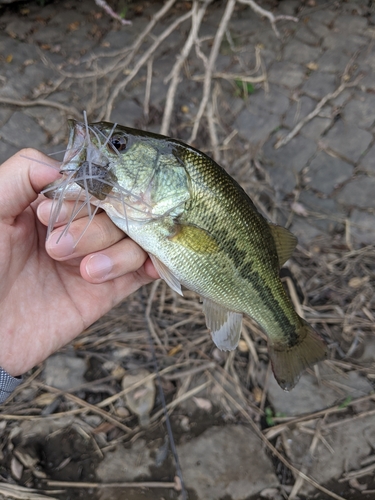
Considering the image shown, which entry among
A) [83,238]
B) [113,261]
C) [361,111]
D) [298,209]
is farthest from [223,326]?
[361,111]

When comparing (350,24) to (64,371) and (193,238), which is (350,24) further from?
(64,371)

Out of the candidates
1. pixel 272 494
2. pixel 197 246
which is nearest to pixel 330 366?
pixel 272 494

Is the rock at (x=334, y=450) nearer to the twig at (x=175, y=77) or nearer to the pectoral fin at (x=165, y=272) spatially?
the pectoral fin at (x=165, y=272)

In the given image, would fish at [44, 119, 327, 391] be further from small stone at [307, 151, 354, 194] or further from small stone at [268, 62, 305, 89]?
small stone at [268, 62, 305, 89]

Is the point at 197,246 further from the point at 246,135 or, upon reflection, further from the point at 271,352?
the point at 246,135

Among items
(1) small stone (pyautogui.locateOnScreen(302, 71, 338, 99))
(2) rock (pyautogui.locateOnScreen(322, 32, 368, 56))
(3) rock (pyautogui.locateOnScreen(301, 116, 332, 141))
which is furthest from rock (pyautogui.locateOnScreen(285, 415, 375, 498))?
(2) rock (pyautogui.locateOnScreen(322, 32, 368, 56))
